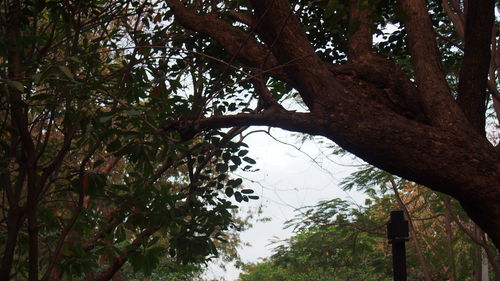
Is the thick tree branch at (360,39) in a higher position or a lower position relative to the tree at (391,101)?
higher

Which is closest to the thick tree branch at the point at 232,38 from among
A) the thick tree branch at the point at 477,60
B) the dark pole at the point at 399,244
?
the thick tree branch at the point at 477,60

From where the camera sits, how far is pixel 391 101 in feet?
14.3

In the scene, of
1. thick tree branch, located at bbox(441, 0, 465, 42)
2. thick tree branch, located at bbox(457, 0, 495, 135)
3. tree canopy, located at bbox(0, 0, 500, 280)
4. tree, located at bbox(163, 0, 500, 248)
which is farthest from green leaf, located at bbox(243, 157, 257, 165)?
thick tree branch, located at bbox(441, 0, 465, 42)

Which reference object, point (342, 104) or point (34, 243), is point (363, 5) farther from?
point (34, 243)

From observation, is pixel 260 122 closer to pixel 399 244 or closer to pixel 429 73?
pixel 429 73

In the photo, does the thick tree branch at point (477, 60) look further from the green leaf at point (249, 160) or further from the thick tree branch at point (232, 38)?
the green leaf at point (249, 160)

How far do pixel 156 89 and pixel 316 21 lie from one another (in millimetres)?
2105

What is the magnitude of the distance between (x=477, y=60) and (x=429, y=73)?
327 mm

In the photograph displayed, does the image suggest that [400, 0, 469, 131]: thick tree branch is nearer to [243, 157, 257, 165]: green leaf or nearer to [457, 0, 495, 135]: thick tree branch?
[457, 0, 495, 135]: thick tree branch

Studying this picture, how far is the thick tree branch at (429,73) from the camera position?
13.6 feet

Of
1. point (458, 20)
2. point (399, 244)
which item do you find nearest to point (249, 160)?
point (399, 244)

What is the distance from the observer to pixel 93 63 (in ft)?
16.2

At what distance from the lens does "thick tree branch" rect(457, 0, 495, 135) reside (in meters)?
4.34

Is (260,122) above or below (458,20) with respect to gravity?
below
